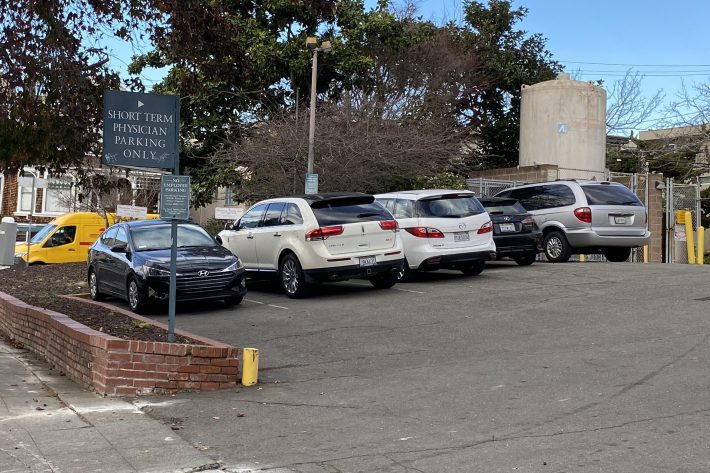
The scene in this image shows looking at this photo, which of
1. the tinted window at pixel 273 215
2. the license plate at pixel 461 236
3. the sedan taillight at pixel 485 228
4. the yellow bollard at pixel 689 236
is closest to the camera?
the tinted window at pixel 273 215

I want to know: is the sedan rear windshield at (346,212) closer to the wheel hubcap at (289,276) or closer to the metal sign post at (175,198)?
the wheel hubcap at (289,276)

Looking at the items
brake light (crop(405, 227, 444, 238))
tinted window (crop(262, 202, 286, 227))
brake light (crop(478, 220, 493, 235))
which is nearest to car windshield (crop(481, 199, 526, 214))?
brake light (crop(478, 220, 493, 235))

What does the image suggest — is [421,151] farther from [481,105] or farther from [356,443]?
[356,443]

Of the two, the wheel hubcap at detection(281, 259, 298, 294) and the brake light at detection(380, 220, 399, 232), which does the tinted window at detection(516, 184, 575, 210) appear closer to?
the brake light at detection(380, 220, 399, 232)

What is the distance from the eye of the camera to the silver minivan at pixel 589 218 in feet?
59.3

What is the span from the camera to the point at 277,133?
26906 mm

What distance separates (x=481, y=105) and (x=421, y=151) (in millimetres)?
14997

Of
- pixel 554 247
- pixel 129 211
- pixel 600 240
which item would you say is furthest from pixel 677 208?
pixel 129 211

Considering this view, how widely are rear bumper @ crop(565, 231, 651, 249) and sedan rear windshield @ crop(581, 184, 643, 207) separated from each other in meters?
0.71

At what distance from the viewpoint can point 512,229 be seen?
17.6m

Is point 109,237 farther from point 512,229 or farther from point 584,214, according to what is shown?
point 584,214

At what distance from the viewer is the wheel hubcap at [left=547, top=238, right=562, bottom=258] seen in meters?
18.8

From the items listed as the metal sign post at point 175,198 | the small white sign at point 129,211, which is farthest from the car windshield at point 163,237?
the small white sign at point 129,211

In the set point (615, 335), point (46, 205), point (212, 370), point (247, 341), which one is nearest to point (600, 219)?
point (615, 335)
